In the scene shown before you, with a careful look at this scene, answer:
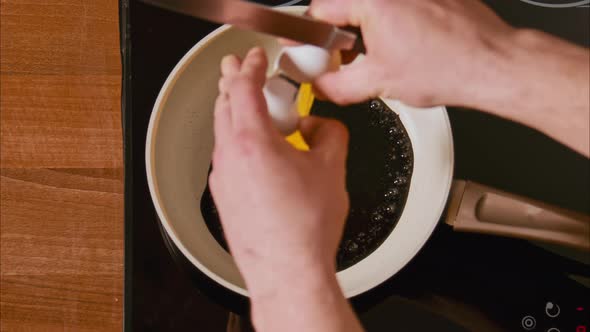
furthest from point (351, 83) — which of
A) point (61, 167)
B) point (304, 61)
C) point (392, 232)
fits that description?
point (61, 167)

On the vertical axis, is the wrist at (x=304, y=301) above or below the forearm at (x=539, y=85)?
below

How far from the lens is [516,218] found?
461 millimetres

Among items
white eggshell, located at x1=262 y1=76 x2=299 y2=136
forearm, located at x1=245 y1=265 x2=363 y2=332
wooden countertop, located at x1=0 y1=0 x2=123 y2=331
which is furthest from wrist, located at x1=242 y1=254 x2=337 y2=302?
wooden countertop, located at x1=0 y1=0 x2=123 y2=331

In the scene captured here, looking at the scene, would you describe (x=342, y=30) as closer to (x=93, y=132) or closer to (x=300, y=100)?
(x=300, y=100)

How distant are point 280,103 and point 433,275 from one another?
224mm

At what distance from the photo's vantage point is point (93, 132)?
567 millimetres

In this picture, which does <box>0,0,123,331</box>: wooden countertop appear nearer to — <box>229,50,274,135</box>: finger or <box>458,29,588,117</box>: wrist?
<box>229,50,274,135</box>: finger

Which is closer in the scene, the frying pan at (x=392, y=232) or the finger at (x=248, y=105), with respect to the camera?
the finger at (x=248, y=105)

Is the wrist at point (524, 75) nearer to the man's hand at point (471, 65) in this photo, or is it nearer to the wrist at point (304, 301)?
the man's hand at point (471, 65)

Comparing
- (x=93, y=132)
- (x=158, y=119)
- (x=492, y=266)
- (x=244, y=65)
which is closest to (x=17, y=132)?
(x=93, y=132)

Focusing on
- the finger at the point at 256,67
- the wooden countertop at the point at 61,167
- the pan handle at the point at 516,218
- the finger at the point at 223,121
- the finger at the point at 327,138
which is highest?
the finger at the point at 256,67

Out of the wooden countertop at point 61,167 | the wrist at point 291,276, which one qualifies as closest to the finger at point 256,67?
the wrist at point 291,276

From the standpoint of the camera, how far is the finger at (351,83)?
16.2 inches

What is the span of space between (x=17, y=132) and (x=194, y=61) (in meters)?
0.21
